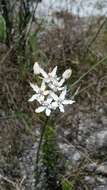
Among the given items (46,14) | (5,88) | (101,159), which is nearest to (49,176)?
(101,159)

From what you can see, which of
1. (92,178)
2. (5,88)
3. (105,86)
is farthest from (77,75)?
(92,178)

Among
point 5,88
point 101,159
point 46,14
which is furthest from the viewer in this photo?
point 46,14

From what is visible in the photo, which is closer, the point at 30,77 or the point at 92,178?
the point at 92,178

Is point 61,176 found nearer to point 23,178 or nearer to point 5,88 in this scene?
point 23,178

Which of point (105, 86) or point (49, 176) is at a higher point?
point (105, 86)

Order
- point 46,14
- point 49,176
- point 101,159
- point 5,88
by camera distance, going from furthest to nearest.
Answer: point 46,14 → point 5,88 → point 101,159 → point 49,176

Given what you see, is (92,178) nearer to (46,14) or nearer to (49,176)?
(49,176)

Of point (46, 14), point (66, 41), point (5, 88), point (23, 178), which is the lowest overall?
point (23, 178)

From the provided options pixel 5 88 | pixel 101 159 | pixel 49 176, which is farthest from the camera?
pixel 5 88

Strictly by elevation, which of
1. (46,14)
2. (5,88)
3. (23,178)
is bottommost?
(23,178)
